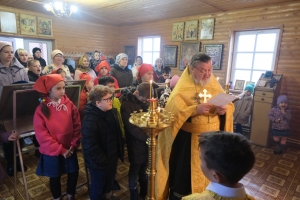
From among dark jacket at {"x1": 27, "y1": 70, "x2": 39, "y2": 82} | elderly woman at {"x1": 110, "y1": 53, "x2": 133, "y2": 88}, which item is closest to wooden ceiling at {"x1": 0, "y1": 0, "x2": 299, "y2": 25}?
elderly woman at {"x1": 110, "y1": 53, "x2": 133, "y2": 88}

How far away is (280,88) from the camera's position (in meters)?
4.32

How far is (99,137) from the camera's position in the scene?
1880mm

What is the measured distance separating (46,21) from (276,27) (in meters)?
6.08

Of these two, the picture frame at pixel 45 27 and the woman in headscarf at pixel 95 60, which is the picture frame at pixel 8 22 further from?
the woman in headscarf at pixel 95 60

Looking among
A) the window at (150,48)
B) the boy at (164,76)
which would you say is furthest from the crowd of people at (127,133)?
the window at (150,48)

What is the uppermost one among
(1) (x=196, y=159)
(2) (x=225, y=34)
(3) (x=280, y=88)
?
(2) (x=225, y=34)

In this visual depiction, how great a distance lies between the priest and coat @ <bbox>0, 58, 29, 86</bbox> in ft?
7.27

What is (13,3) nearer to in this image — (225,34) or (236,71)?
(225,34)

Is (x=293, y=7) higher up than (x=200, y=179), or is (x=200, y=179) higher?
(x=293, y=7)

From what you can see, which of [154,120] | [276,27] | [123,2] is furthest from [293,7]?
[154,120]

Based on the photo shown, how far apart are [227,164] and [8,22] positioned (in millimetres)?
6450

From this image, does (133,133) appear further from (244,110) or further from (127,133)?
(244,110)

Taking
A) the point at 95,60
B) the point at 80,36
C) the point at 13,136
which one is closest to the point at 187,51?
the point at 95,60

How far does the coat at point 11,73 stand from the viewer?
263cm
